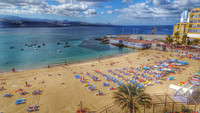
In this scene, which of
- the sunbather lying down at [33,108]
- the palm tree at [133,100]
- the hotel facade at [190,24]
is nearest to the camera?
the palm tree at [133,100]

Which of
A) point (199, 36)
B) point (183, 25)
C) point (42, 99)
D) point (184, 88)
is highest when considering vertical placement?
point (183, 25)

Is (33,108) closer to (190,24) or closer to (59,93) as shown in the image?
(59,93)

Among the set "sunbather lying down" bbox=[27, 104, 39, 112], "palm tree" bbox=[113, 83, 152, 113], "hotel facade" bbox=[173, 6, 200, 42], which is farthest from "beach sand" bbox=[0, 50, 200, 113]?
"hotel facade" bbox=[173, 6, 200, 42]

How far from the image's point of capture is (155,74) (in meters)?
24.2

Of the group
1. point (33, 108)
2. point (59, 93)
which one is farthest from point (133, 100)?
point (59, 93)

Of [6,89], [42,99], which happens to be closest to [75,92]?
[42,99]

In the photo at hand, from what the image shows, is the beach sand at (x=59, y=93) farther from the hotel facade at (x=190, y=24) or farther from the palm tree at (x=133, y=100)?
the hotel facade at (x=190, y=24)

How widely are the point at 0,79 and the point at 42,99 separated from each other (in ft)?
45.4

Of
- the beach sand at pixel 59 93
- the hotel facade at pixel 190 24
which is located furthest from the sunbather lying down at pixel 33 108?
the hotel facade at pixel 190 24

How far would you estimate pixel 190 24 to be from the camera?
47.3 m

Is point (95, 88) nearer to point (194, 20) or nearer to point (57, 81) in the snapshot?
point (57, 81)

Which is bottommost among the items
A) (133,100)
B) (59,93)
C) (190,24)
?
(59,93)

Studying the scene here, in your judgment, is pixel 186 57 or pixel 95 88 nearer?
pixel 95 88

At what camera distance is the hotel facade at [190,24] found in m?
45.2
